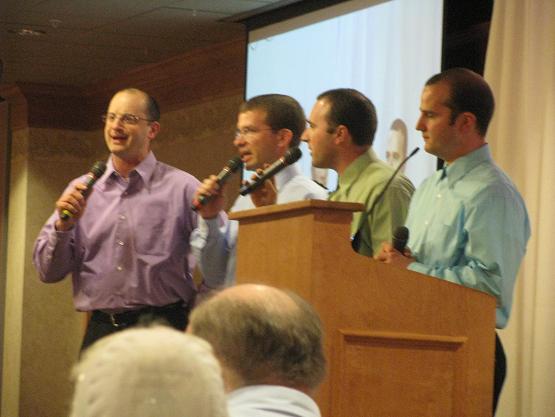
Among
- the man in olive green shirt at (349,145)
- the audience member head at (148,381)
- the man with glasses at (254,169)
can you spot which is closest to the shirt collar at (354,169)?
the man in olive green shirt at (349,145)

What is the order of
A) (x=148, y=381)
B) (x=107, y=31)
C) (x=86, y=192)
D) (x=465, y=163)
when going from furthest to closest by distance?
(x=107, y=31)
(x=86, y=192)
(x=465, y=163)
(x=148, y=381)

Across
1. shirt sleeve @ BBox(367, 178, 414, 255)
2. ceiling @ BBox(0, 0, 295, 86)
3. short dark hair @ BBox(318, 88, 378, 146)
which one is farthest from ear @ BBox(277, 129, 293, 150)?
ceiling @ BBox(0, 0, 295, 86)

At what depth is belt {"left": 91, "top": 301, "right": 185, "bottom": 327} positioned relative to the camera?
3977 mm

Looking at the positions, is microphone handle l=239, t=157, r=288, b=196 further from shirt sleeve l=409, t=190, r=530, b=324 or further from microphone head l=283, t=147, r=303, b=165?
Result: shirt sleeve l=409, t=190, r=530, b=324

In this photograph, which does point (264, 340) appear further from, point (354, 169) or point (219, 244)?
point (219, 244)

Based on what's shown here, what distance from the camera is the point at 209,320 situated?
178cm

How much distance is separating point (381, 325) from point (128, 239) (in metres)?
1.54

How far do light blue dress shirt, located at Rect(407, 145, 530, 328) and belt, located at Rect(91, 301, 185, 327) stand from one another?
1145 millimetres

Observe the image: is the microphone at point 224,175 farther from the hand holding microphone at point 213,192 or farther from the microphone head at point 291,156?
the microphone head at point 291,156

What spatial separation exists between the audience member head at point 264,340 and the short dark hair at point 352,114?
5.63 ft

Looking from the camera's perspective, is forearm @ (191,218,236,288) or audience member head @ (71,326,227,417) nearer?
audience member head @ (71,326,227,417)

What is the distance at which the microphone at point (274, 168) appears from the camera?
3.11 meters

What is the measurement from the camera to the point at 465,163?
3.11 metres

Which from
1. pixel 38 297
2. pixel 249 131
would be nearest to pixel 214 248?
pixel 249 131
